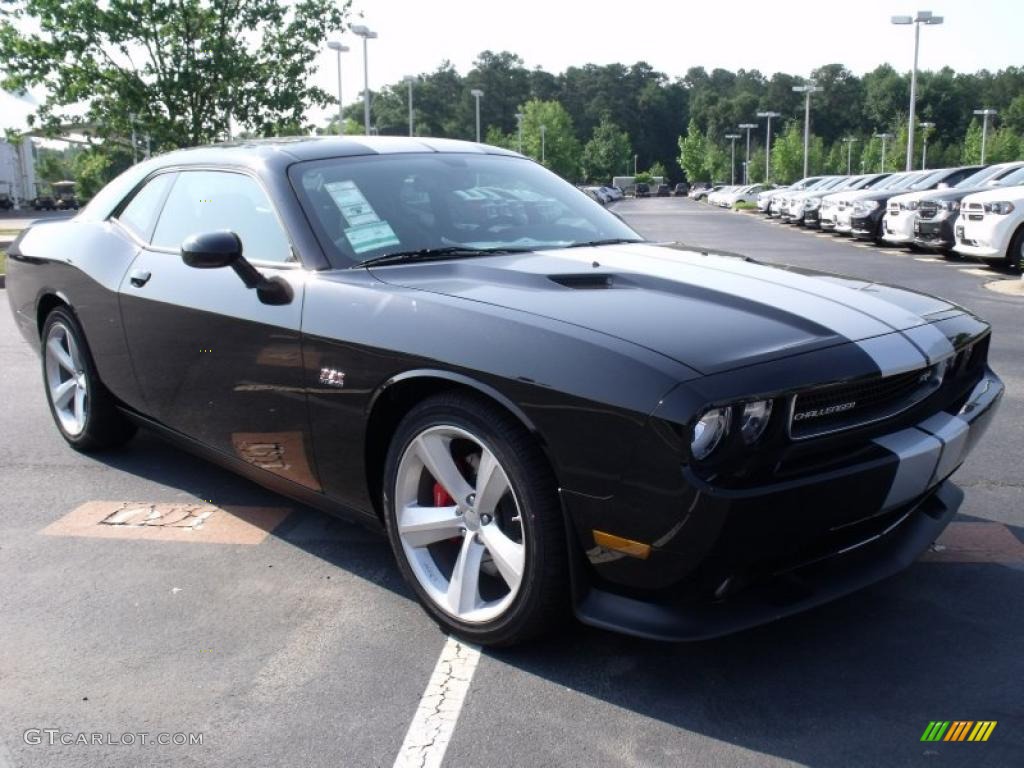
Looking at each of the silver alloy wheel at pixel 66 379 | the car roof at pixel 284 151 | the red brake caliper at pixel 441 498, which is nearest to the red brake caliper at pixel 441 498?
the red brake caliper at pixel 441 498

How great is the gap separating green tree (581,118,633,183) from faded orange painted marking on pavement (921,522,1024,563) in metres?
116

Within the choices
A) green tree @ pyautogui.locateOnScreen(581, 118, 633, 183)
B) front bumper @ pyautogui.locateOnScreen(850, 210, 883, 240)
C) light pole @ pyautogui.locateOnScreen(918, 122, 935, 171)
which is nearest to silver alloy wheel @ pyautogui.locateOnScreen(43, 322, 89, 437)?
front bumper @ pyautogui.locateOnScreen(850, 210, 883, 240)

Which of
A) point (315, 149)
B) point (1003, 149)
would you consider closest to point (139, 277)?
point (315, 149)

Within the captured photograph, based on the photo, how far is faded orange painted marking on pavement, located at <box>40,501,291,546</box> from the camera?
3848 millimetres

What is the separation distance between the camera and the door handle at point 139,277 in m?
3.98

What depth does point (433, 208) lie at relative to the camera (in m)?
3.58

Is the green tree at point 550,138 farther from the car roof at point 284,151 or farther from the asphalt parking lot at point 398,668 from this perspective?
the asphalt parking lot at point 398,668

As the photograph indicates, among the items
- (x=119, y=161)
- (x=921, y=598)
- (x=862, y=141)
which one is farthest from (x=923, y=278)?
(x=862, y=141)

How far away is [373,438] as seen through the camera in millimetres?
3037

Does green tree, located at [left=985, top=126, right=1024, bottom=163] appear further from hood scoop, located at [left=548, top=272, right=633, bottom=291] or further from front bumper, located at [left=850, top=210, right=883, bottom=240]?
hood scoop, located at [left=548, top=272, right=633, bottom=291]

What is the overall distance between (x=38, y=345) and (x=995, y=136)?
87.9 metres

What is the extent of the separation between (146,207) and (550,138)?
306 feet

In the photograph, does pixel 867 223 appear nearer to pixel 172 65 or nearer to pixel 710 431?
pixel 172 65

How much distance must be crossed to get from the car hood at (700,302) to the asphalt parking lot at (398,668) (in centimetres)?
84
